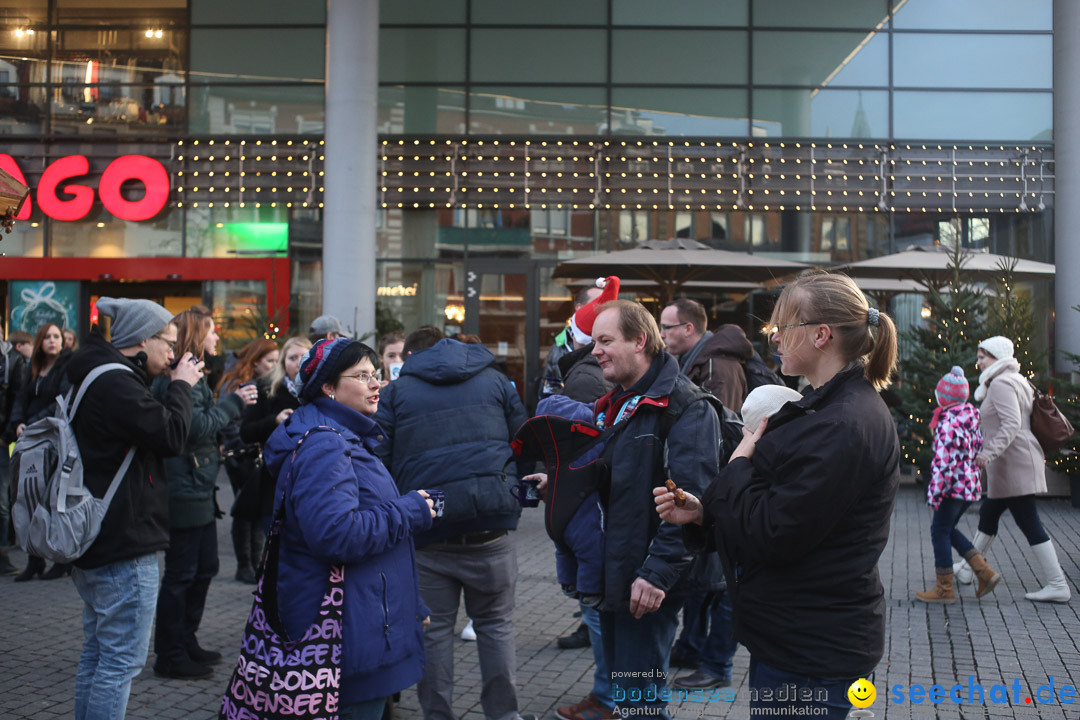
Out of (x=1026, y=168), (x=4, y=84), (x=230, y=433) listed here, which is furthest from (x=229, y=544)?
(x=1026, y=168)

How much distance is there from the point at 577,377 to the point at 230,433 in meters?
2.94

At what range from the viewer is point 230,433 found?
7.23 metres

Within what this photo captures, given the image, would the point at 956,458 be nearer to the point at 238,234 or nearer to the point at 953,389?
the point at 953,389

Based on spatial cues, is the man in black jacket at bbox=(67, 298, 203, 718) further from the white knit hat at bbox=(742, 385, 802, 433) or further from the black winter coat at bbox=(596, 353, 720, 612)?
the white knit hat at bbox=(742, 385, 802, 433)

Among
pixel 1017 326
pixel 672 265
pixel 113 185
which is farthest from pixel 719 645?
pixel 113 185

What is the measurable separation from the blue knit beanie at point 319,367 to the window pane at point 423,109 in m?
14.3

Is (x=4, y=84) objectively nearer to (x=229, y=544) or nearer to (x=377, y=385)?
(x=229, y=544)

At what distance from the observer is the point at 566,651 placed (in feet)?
20.4

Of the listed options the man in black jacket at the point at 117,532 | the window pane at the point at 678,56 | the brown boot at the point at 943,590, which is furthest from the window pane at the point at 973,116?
the man in black jacket at the point at 117,532

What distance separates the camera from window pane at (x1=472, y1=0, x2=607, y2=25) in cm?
1756

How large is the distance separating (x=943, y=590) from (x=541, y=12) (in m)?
13.3

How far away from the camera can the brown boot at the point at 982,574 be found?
731 cm

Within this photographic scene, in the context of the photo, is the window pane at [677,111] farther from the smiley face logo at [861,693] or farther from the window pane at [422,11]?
the smiley face logo at [861,693]

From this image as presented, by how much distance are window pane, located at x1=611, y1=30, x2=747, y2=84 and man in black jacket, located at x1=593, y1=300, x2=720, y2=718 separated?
571 inches
